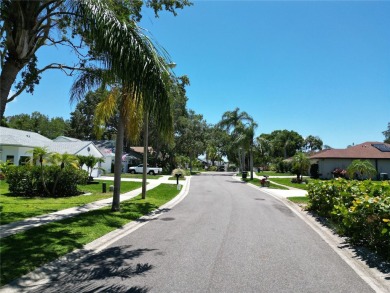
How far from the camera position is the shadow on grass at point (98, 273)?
525cm

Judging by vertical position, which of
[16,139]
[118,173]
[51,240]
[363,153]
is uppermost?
[16,139]

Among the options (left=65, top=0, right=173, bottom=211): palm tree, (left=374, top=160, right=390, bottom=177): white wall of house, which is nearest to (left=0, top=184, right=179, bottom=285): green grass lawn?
(left=65, top=0, right=173, bottom=211): palm tree

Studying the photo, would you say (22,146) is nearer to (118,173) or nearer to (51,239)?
(118,173)

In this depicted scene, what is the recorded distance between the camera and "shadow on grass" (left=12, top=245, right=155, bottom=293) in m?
5.25

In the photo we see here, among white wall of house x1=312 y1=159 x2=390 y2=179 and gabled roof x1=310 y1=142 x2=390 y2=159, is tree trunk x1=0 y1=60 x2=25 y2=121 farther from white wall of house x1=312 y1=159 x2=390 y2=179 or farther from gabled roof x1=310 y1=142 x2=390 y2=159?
white wall of house x1=312 y1=159 x2=390 y2=179

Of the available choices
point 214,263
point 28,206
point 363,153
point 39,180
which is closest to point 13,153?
point 39,180

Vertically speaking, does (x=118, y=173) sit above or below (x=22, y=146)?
below

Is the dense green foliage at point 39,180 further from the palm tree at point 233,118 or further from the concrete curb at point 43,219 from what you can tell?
the palm tree at point 233,118

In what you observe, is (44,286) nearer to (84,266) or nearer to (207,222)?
(84,266)

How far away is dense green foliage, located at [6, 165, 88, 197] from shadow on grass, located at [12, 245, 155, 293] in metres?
11.7

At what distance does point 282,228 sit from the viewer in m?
10.7

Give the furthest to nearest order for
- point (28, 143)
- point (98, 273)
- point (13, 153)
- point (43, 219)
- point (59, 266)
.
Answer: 1. point (28, 143)
2. point (13, 153)
3. point (43, 219)
4. point (59, 266)
5. point (98, 273)

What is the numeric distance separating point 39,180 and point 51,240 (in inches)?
421

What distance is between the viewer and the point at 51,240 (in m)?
8.00
